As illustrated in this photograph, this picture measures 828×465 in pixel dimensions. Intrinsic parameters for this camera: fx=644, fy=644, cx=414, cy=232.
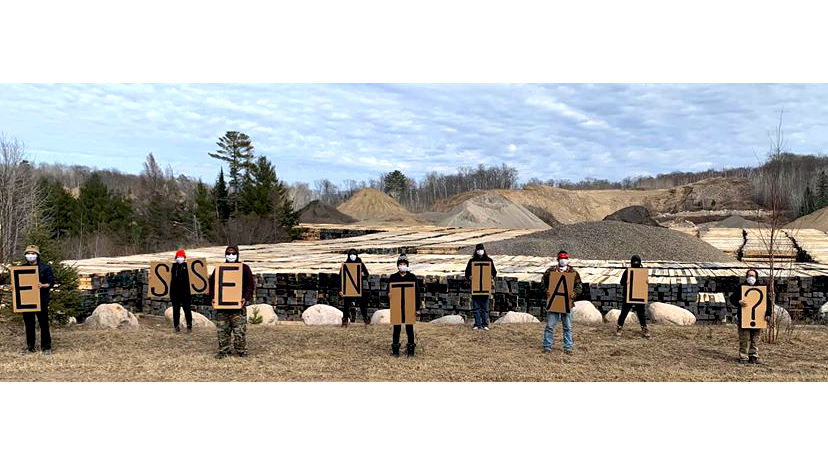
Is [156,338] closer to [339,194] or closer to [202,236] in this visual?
[202,236]

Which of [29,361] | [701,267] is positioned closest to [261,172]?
[701,267]

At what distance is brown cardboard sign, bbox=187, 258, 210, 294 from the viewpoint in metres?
12.0

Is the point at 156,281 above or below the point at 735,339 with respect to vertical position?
above

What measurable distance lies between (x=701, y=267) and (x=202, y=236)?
39045 millimetres

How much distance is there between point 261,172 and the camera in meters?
48.0

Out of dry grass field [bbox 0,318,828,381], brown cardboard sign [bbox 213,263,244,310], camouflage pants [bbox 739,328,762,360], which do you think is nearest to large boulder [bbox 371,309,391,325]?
dry grass field [bbox 0,318,828,381]

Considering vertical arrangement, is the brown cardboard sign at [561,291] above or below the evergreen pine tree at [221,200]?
below

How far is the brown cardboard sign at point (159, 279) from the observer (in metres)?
12.1

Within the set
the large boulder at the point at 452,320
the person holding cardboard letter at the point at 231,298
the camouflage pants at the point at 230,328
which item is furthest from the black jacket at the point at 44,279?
the large boulder at the point at 452,320

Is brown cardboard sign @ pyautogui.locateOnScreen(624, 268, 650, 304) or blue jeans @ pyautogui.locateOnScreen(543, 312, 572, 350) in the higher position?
brown cardboard sign @ pyautogui.locateOnScreen(624, 268, 650, 304)

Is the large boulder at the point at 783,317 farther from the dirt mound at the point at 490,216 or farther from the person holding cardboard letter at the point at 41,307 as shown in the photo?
the dirt mound at the point at 490,216

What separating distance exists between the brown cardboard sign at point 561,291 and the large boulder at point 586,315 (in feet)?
10.1

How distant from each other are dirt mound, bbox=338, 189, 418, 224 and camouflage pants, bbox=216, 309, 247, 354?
60676 mm

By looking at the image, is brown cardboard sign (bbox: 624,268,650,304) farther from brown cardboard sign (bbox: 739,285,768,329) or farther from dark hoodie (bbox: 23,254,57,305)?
dark hoodie (bbox: 23,254,57,305)
